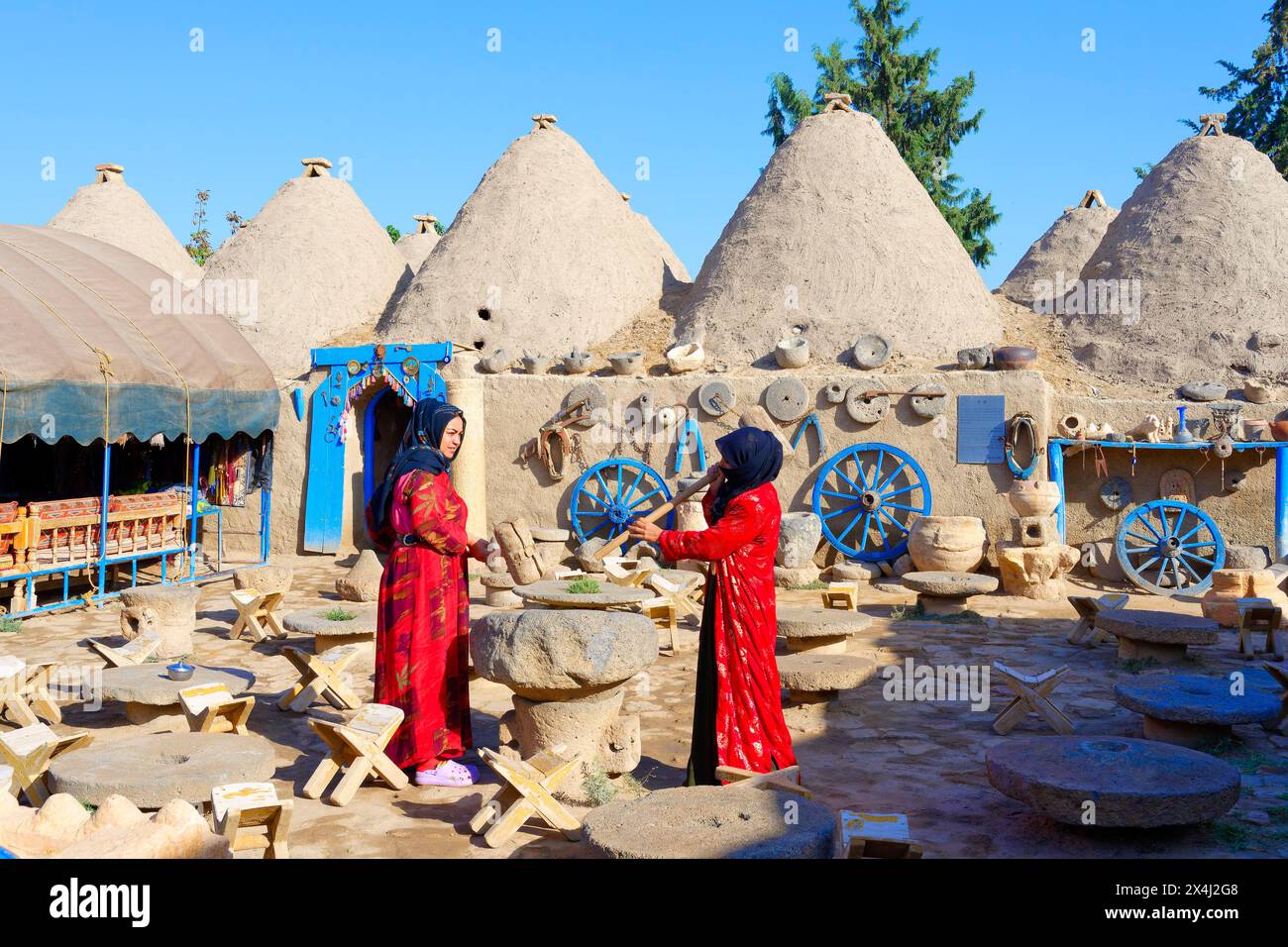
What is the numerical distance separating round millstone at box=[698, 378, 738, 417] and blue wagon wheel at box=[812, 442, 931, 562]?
4.27 ft

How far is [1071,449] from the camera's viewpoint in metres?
10.7

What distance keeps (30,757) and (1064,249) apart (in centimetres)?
1628

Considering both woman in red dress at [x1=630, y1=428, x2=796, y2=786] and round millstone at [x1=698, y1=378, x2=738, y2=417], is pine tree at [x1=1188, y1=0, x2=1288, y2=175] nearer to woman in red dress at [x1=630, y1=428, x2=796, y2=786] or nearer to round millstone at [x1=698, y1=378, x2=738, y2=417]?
round millstone at [x1=698, y1=378, x2=738, y2=417]

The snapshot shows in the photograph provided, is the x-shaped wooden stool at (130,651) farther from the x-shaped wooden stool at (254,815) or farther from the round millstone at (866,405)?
the round millstone at (866,405)

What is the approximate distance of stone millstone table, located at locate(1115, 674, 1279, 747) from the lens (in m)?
4.97

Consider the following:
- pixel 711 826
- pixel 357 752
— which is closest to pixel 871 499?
pixel 357 752

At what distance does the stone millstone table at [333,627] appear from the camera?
6.66 m

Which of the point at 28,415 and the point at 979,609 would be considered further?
the point at 979,609

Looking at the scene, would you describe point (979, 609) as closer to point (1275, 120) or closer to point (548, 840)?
point (548, 840)

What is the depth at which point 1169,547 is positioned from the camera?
9.88 m

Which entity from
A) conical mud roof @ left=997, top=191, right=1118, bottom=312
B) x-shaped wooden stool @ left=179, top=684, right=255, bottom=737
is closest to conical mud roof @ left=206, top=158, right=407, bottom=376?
conical mud roof @ left=997, top=191, right=1118, bottom=312

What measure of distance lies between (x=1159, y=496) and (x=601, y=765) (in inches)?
316

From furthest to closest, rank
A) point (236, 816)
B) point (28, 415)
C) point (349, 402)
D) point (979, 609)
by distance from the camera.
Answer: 1. point (349, 402)
2. point (979, 609)
3. point (28, 415)
4. point (236, 816)

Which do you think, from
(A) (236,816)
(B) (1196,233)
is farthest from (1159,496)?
(A) (236,816)
